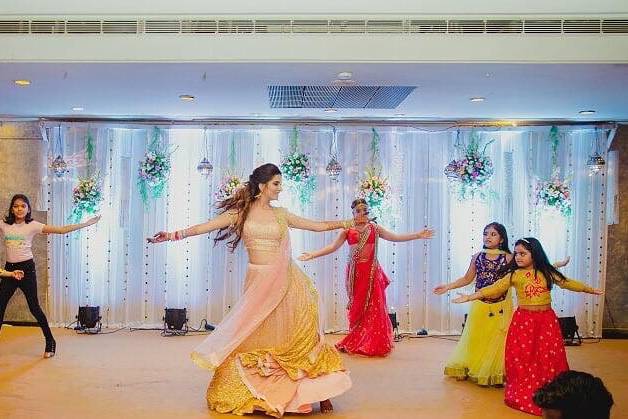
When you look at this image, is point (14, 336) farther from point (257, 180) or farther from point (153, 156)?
point (257, 180)

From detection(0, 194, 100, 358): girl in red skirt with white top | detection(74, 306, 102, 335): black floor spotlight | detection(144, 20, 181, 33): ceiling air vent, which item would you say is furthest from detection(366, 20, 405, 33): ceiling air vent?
detection(74, 306, 102, 335): black floor spotlight

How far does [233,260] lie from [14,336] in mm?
2635

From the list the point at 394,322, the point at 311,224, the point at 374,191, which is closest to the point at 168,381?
the point at 311,224

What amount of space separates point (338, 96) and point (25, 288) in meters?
3.53

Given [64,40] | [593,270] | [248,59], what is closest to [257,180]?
[248,59]

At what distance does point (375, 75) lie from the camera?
5773 millimetres

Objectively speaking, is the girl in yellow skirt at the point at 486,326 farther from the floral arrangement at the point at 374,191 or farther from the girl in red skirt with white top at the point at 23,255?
the girl in red skirt with white top at the point at 23,255

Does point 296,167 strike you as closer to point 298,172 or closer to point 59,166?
point 298,172

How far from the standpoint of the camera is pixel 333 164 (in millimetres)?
8367

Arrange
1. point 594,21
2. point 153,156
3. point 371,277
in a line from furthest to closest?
1. point 153,156
2. point 371,277
3. point 594,21

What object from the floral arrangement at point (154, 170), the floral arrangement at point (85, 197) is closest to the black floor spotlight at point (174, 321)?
the floral arrangement at point (154, 170)

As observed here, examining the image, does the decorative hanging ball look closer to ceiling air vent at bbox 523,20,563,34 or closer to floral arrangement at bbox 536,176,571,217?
floral arrangement at bbox 536,176,571,217

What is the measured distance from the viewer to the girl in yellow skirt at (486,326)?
243 inches

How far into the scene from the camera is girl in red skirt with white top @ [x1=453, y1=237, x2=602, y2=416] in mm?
5484
